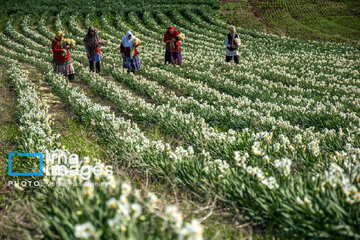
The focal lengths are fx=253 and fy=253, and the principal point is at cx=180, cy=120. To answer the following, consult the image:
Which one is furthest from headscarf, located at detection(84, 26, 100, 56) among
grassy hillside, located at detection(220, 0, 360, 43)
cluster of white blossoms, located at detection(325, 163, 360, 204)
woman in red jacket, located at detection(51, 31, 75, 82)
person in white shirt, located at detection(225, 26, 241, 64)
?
grassy hillside, located at detection(220, 0, 360, 43)

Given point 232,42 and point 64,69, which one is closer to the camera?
point 64,69

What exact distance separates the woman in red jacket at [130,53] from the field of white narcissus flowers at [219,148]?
0.46 m

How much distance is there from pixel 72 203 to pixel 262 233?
1.91 metres

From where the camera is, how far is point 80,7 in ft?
124

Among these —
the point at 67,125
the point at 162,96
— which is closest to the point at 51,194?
the point at 67,125

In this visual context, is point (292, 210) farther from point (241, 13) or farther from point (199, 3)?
point (199, 3)

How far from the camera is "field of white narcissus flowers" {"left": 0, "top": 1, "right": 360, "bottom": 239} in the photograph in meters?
2.19

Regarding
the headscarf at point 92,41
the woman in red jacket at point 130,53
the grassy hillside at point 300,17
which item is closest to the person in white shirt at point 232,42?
the woman in red jacket at point 130,53

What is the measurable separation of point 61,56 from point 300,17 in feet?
113

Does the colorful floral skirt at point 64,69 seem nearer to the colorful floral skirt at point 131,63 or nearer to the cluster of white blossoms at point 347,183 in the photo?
the colorful floral skirt at point 131,63

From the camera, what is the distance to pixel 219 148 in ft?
13.6

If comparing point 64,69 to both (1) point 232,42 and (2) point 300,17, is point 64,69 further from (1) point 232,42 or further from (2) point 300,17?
(2) point 300,17

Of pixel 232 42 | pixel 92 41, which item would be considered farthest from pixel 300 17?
pixel 92 41

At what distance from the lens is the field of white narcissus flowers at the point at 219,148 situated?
219cm
